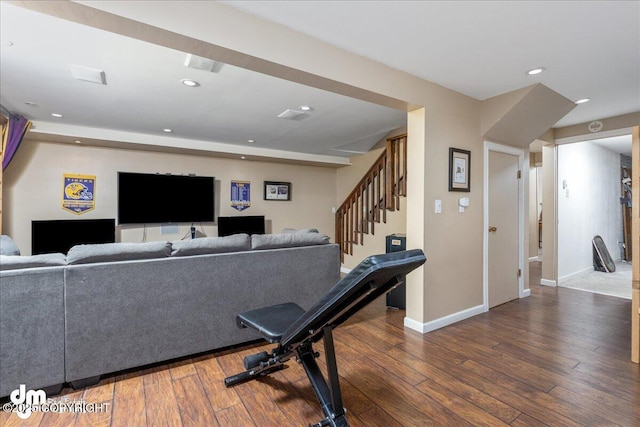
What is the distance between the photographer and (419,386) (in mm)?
1949

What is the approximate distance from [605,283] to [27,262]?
6935 mm

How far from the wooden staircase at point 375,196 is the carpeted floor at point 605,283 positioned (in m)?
3.04

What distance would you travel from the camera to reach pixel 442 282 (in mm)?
3000

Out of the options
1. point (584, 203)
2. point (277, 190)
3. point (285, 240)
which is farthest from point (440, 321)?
point (584, 203)

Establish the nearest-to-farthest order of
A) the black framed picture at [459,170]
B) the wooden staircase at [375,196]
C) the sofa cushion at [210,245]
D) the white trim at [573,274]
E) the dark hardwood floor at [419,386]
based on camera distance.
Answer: the dark hardwood floor at [419,386] → the sofa cushion at [210,245] → the black framed picture at [459,170] → the wooden staircase at [375,196] → the white trim at [573,274]

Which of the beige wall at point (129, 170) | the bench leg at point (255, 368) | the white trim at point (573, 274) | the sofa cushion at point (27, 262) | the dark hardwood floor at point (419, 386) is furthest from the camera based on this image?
the white trim at point (573, 274)

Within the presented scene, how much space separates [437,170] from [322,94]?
1.43m

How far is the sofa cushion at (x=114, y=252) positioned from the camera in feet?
6.43

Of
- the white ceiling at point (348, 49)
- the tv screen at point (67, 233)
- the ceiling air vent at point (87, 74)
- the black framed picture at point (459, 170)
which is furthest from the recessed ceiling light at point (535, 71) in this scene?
the tv screen at point (67, 233)

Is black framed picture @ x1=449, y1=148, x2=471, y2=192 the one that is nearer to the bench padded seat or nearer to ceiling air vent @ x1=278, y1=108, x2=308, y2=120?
ceiling air vent @ x1=278, y1=108, x2=308, y2=120

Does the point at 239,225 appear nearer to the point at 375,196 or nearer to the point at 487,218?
the point at 375,196

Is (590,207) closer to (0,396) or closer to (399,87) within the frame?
(399,87)

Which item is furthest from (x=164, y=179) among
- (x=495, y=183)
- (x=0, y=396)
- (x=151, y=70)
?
(x=495, y=183)

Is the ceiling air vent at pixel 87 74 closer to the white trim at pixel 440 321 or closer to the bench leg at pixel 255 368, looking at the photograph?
the bench leg at pixel 255 368
